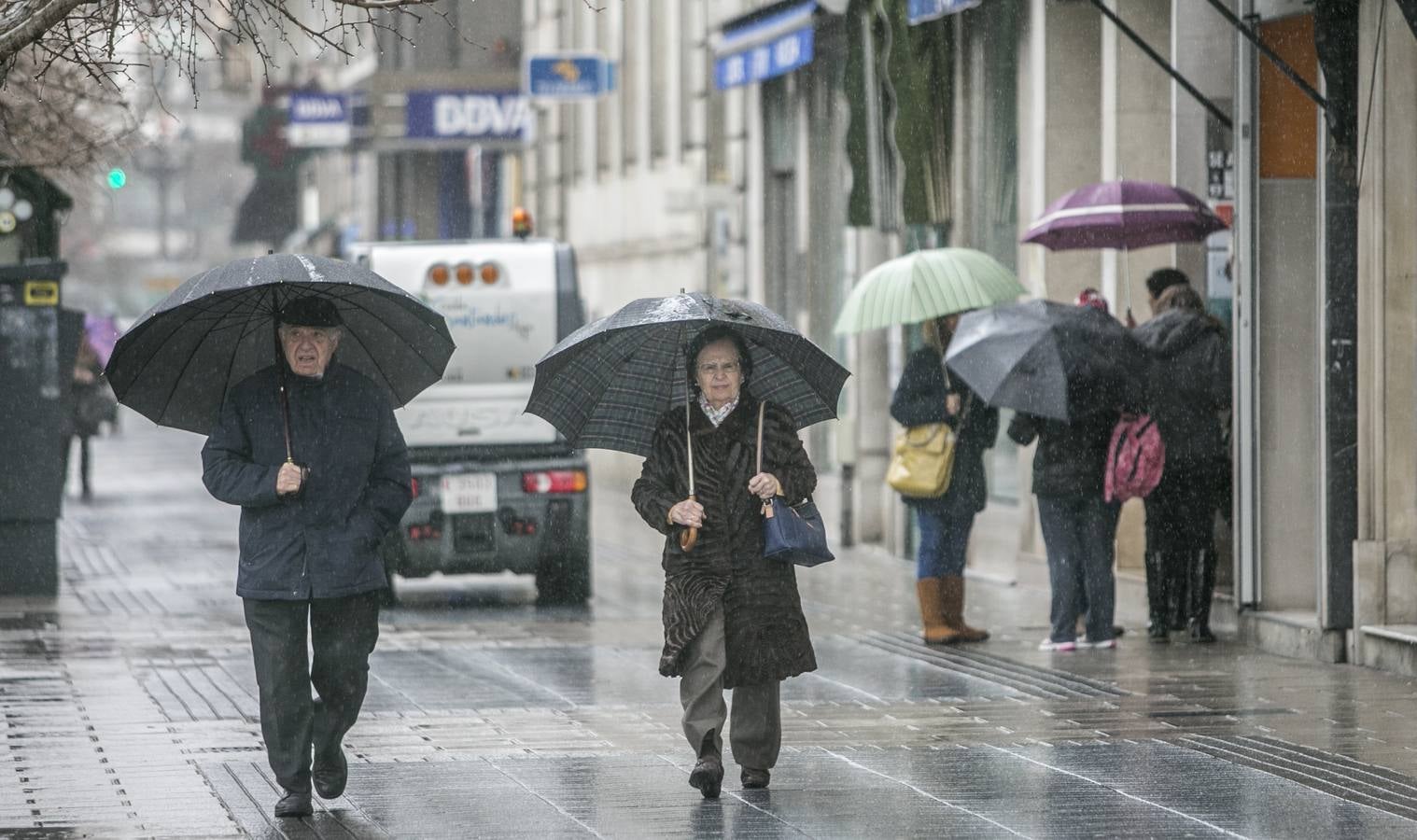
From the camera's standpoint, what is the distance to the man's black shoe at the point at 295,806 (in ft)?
27.2

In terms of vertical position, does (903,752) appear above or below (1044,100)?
below

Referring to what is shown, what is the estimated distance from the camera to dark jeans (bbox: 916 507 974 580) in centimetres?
1377

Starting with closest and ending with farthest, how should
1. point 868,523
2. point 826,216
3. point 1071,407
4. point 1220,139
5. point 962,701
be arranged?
point 962,701, point 1071,407, point 1220,139, point 868,523, point 826,216

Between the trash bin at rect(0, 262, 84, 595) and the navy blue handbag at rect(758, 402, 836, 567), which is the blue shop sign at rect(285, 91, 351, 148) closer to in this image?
the trash bin at rect(0, 262, 84, 595)

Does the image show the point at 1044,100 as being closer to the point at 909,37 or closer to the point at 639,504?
the point at 909,37

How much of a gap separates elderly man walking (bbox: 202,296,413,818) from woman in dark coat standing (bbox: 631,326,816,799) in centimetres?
94

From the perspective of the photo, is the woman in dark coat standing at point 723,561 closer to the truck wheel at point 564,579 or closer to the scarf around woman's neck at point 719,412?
the scarf around woman's neck at point 719,412

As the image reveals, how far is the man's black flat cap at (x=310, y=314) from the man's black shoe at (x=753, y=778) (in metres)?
2.08

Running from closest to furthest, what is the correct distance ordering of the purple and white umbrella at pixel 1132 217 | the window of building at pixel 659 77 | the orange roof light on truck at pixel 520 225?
the purple and white umbrella at pixel 1132 217
the orange roof light on truck at pixel 520 225
the window of building at pixel 659 77

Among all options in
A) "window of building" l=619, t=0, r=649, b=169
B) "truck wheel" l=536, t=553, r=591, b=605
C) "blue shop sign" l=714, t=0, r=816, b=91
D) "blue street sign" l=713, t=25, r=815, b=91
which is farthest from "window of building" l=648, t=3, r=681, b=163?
"truck wheel" l=536, t=553, r=591, b=605

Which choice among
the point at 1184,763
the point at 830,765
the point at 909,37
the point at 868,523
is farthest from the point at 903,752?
the point at 868,523

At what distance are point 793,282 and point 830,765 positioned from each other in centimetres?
1613

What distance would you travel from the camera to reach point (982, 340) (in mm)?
13352

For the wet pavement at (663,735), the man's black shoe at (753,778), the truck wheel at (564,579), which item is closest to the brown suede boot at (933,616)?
the wet pavement at (663,735)
